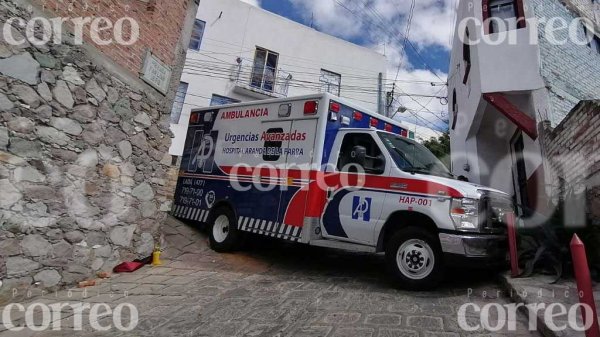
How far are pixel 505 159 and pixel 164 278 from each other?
10229mm

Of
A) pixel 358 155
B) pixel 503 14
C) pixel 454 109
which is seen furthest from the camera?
pixel 454 109

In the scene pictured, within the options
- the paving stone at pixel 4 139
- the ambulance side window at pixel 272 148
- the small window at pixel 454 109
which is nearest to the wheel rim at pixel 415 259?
the ambulance side window at pixel 272 148

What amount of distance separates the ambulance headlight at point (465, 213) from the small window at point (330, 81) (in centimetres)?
1773

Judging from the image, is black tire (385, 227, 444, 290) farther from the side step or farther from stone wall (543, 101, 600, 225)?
stone wall (543, 101, 600, 225)

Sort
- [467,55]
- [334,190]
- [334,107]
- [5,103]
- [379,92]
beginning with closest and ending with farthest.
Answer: [5,103], [334,190], [334,107], [467,55], [379,92]

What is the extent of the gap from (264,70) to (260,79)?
2.09 feet

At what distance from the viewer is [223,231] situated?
727cm

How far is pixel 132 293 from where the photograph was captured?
4.80 m

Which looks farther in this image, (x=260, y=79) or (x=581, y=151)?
(x=260, y=79)

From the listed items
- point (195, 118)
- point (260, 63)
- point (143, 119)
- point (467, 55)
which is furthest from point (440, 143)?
point (143, 119)

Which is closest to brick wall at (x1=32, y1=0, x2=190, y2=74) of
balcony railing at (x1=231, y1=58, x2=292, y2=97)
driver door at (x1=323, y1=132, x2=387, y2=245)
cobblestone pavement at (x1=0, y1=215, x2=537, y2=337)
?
cobblestone pavement at (x1=0, y1=215, x2=537, y2=337)

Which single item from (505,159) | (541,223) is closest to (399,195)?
(541,223)

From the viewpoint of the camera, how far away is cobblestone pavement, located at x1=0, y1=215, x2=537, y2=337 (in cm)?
362

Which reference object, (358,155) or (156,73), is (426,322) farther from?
(156,73)
